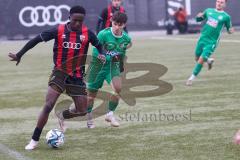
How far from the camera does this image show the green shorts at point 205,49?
15482 millimetres

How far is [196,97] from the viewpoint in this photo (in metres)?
13.1

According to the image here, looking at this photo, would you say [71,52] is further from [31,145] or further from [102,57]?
[31,145]

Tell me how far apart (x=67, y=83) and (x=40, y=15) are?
28.2 m

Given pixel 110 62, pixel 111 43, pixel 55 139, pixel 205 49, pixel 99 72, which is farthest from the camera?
pixel 205 49

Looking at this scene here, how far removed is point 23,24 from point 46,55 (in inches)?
438

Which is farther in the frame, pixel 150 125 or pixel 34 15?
pixel 34 15

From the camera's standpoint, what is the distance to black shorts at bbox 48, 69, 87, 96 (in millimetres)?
8734

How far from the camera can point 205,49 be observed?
15.6 metres

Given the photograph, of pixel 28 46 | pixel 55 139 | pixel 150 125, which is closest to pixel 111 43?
pixel 150 125

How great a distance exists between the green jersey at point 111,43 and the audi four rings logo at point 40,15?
26.8 m

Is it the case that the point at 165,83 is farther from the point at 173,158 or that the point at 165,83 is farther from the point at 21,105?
the point at 173,158

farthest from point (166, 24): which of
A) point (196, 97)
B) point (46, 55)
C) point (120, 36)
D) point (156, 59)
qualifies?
point (120, 36)

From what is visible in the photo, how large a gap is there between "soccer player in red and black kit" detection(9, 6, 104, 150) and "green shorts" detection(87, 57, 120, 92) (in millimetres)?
1291

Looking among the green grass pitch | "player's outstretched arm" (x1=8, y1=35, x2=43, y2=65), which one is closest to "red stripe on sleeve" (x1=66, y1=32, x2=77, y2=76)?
"player's outstretched arm" (x1=8, y1=35, x2=43, y2=65)
